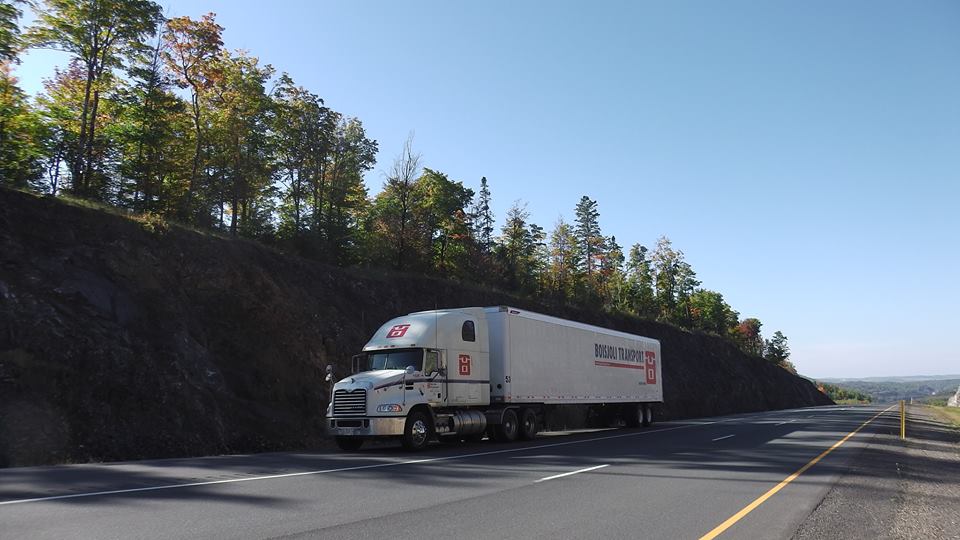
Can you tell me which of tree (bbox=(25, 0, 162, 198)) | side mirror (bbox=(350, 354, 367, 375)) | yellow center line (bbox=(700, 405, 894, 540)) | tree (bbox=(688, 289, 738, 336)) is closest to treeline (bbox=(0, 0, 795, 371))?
tree (bbox=(25, 0, 162, 198))

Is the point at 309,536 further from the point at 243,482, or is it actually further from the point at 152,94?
the point at 152,94

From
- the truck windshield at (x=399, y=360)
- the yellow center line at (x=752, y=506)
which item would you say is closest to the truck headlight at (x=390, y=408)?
the truck windshield at (x=399, y=360)

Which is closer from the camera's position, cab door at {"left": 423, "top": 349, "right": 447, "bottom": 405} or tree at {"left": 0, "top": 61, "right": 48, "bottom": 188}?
cab door at {"left": 423, "top": 349, "right": 447, "bottom": 405}

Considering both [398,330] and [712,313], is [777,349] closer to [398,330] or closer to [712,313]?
[712,313]

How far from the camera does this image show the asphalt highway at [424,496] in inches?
275

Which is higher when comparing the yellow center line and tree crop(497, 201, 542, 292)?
tree crop(497, 201, 542, 292)

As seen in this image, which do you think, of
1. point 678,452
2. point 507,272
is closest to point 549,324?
point 678,452

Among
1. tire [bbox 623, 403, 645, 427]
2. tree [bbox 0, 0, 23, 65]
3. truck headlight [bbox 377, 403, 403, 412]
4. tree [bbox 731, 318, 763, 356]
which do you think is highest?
tree [bbox 0, 0, 23, 65]

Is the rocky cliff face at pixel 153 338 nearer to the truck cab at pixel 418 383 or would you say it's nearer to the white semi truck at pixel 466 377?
the truck cab at pixel 418 383

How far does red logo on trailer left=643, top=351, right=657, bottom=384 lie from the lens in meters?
30.7

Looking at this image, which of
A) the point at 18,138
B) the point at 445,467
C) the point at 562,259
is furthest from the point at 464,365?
the point at 562,259

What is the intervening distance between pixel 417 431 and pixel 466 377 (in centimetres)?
260

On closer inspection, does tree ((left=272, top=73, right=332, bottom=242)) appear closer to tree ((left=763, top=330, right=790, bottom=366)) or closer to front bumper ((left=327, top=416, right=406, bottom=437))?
front bumper ((left=327, top=416, right=406, bottom=437))

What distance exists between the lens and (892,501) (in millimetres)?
9406
